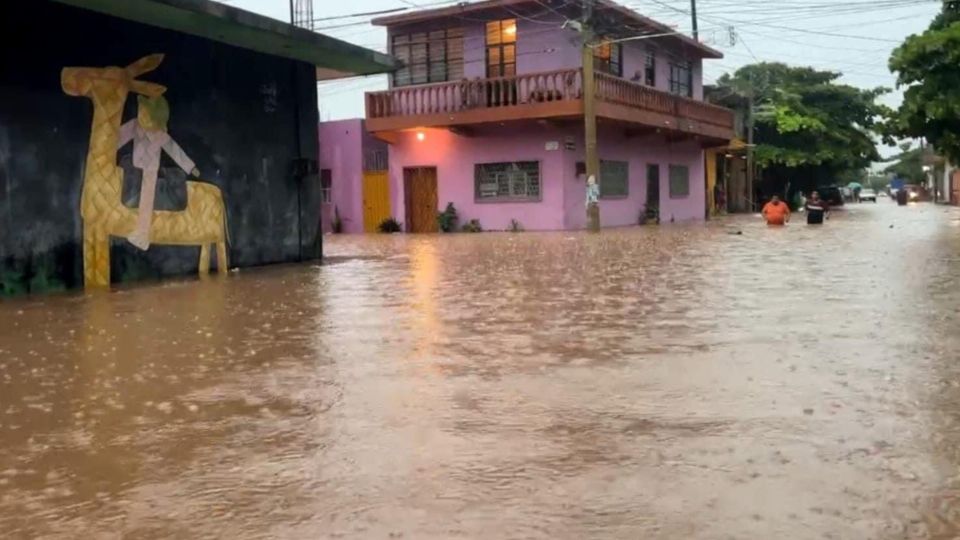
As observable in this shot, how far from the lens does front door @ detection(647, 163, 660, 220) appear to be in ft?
111

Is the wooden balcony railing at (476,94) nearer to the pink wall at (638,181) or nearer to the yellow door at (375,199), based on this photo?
the pink wall at (638,181)

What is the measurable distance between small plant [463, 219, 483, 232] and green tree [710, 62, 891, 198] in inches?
901

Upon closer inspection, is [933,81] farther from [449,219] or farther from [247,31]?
[247,31]

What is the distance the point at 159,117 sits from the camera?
13961mm

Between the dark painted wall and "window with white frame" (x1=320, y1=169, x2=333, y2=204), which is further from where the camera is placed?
"window with white frame" (x1=320, y1=169, x2=333, y2=204)

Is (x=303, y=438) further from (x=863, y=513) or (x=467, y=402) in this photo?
(x=863, y=513)

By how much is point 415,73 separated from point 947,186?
175 feet

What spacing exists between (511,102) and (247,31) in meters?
14.1

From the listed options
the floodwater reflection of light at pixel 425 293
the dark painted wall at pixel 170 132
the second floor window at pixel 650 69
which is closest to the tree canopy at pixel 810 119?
the second floor window at pixel 650 69

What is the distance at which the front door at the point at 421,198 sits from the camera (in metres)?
31.0

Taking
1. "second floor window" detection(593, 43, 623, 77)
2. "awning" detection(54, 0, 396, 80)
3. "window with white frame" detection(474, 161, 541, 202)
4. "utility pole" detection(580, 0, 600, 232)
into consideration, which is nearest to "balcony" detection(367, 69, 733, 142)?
"utility pole" detection(580, 0, 600, 232)

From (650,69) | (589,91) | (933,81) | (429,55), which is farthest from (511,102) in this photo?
(933,81)

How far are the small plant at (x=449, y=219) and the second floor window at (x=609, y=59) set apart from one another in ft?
20.2

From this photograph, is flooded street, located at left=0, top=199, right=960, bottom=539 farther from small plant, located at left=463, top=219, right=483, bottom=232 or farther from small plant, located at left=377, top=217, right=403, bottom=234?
small plant, located at left=377, top=217, right=403, bottom=234
